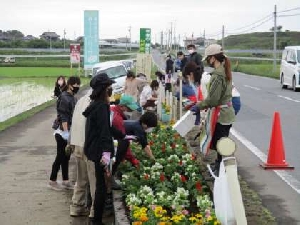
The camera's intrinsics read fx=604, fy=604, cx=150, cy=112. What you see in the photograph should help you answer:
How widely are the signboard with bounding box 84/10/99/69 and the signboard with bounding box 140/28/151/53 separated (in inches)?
116

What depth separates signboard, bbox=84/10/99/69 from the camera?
33.2 metres

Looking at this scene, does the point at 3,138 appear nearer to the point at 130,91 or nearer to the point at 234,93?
the point at 130,91

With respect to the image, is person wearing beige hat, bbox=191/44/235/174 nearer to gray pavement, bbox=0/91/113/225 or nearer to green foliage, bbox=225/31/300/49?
gray pavement, bbox=0/91/113/225

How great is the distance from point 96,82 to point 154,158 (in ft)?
7.63

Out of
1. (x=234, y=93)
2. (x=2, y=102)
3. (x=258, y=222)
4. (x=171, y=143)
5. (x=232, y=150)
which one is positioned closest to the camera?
(x=232, y=150)

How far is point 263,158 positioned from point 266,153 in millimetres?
523

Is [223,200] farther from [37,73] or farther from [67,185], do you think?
[37,73]

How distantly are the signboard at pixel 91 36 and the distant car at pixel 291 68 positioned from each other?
430 inches

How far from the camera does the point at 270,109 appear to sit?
18.1 metres

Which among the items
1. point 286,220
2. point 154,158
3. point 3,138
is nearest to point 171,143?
point 154,158

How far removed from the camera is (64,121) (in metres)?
8.30

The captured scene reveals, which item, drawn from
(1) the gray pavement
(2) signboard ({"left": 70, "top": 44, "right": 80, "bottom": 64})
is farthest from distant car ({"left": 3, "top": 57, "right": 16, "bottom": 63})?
(1) the gray pavement

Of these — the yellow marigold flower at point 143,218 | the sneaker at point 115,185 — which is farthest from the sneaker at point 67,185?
the yellow marigold flower at point 143,218

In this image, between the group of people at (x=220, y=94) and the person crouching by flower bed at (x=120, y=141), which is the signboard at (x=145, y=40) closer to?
the person crouching by flower bed at (x=120, y=141)
